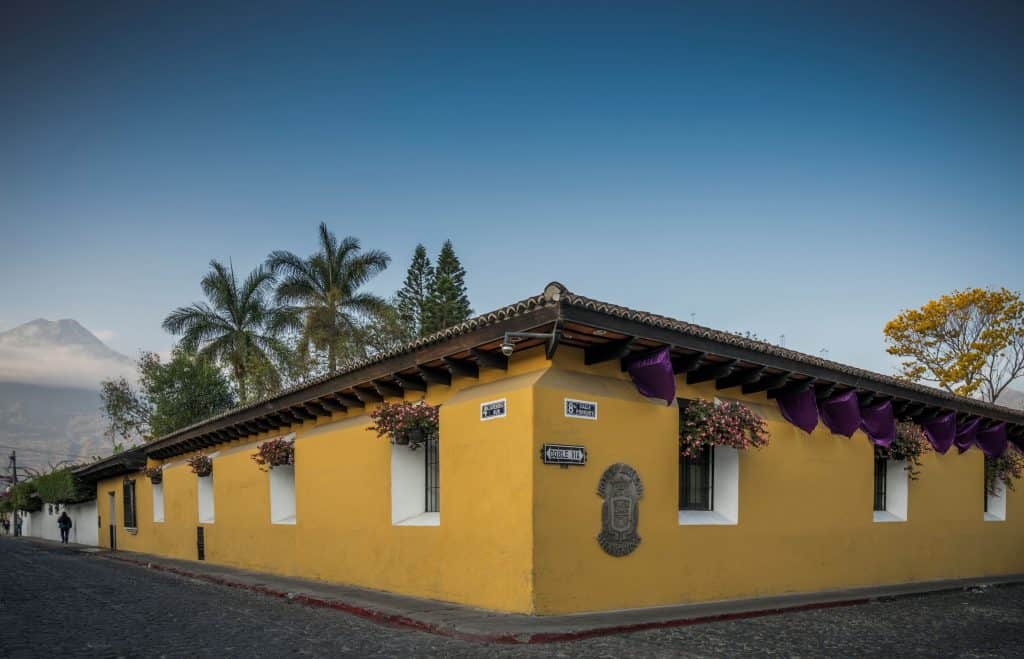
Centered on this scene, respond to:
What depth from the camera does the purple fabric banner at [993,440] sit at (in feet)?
53.9

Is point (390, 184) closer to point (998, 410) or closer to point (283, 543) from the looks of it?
point (283, 543)

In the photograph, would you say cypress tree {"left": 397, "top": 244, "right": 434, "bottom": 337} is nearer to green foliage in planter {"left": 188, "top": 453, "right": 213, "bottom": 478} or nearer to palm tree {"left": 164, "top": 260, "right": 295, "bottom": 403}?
palm tree {"left": 164, "top": 260, "right": 295, "bottom": 403}

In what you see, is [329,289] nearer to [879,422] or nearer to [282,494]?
[282,494]

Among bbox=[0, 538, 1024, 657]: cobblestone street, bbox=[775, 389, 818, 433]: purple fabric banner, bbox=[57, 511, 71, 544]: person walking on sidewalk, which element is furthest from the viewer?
bbox=[57, 511, 71, 544]: person walking on sidewalk

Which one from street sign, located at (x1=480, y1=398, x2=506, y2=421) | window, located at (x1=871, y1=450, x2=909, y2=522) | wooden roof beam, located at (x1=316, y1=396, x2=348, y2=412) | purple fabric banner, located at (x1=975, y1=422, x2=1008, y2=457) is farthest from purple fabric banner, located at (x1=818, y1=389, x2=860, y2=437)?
wooden roof beam, located at (x1=316, y1=396, x2=348, y2=412)

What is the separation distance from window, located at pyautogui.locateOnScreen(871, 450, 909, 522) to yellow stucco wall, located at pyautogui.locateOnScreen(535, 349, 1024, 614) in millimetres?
211

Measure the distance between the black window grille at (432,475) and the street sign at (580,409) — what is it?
3.20 meters

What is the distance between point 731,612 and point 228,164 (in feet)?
48.4

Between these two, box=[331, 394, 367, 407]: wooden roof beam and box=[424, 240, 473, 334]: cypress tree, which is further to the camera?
Result: box=[424, 240, 473, 334]: cypress tree

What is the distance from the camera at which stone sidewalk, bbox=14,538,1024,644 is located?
8183 mm

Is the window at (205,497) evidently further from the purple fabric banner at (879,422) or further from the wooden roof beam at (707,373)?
the purple fabric banner at (879,422)

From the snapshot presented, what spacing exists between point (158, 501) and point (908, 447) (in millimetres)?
21584

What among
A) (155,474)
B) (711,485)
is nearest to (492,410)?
(711,485)

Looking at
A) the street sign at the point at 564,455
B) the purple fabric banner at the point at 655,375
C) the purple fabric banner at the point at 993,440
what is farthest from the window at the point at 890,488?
the street sign at the point at 564,455
